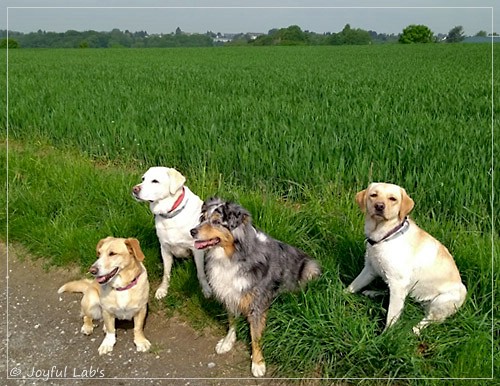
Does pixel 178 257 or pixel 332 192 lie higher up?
pixel 332 192

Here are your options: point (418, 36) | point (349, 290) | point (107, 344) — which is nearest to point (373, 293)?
point (349, 290)

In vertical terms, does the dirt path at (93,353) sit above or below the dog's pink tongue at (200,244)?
below

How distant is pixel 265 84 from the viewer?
15.0 meters

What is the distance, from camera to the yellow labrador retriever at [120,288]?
11.9 feet

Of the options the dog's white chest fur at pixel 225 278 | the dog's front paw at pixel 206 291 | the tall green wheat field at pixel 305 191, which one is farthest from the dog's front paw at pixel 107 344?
the dog's white chest fur at pixel 225 278

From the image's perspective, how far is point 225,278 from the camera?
3461 mm

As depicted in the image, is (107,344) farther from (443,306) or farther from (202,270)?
(443,306)

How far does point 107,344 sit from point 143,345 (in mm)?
297

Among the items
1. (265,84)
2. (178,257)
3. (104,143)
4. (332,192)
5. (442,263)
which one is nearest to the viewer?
(442,263)

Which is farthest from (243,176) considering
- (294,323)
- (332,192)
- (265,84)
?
(265,84)

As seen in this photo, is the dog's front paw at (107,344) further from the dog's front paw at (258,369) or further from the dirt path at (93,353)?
the dog's front paw at (258,369)

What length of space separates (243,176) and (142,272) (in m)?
2.36

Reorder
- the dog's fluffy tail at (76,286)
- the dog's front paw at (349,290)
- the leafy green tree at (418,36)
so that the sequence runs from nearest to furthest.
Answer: the dog's front paw at (349,290)
the dog's fluffy tail at (76,286)
the leafy green tree at (418,36)

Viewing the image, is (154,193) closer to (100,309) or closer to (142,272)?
(142,272)
